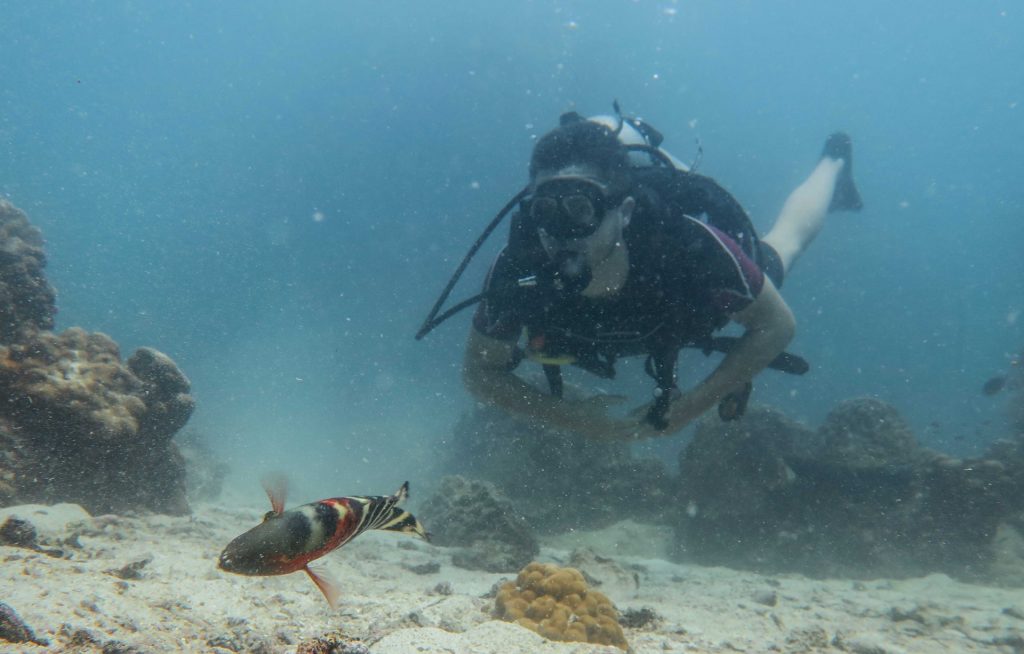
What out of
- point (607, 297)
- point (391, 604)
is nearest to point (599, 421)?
point (607, 297)

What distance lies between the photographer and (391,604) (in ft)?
10.4

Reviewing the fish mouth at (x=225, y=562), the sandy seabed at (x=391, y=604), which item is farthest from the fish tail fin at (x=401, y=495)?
the sandy seabed at (x=391, y=604)

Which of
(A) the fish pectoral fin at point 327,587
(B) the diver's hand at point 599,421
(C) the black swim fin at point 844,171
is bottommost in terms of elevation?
(A) the fish pectoral fin at point 327,587

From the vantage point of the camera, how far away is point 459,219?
51.6 m

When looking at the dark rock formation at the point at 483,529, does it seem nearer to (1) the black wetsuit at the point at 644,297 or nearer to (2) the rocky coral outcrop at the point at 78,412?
(1) the black wetsuit at the point at 644,297

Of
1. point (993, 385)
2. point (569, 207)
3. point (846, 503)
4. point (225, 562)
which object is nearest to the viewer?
point (225, 562)

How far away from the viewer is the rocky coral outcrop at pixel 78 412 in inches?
193

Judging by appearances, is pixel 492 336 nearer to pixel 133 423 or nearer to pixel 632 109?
pixel 133 423

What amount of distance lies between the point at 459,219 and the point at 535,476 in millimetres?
44294

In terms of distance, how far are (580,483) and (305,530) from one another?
9.03 meters

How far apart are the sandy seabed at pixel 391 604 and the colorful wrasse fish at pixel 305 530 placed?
0.78 m

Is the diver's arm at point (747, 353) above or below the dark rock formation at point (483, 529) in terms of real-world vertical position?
above

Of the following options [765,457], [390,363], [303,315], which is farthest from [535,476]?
[303,315]

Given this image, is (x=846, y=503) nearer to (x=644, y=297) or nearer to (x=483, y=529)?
(x=483, y=529)
